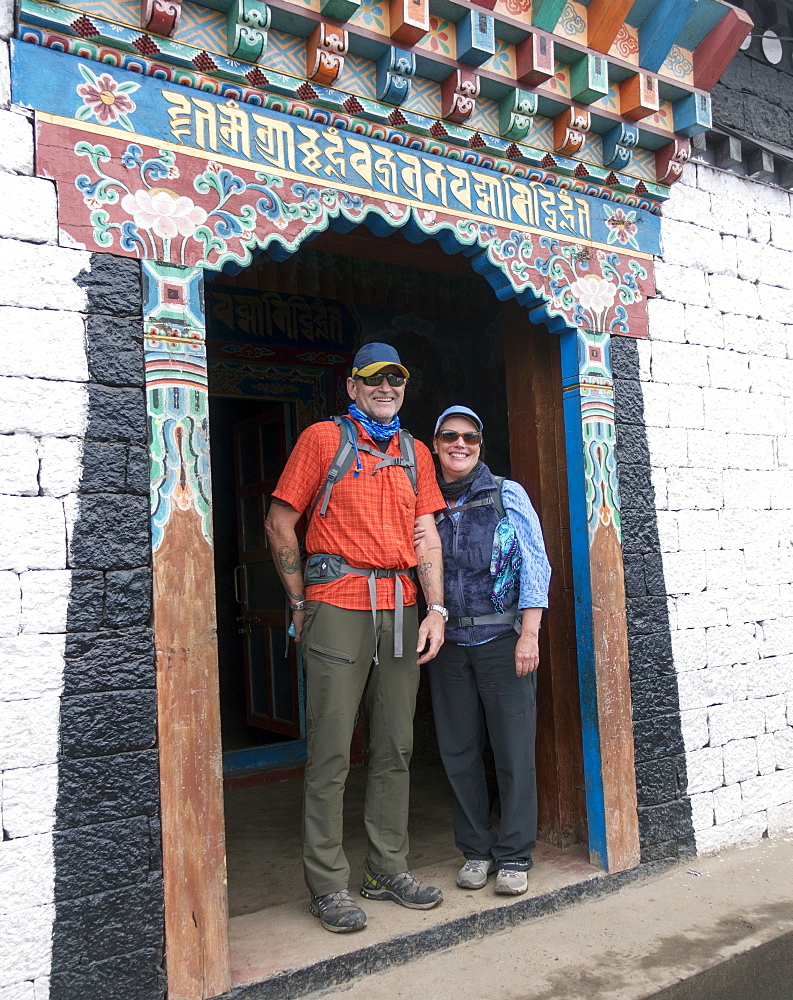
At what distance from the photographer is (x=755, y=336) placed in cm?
489

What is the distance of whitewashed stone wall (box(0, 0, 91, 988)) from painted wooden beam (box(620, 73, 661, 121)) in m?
2.78

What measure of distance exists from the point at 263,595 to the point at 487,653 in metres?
2.85

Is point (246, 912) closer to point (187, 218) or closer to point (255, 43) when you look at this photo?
point (187, 218)

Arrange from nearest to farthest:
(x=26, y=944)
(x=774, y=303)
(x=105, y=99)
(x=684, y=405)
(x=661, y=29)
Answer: (x=26, y=944) → (x=105, y=99) → (x=661, y=29) → (x=684, y=405) → (x=774, y=303)

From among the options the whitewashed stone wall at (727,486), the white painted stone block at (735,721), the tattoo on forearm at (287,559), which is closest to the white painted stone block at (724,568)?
the whitewashed stone wall at (727,486)

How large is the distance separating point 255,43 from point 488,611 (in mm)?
2444

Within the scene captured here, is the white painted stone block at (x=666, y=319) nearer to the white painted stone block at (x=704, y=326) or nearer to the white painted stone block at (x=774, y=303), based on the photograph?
the white painted stone block at (x=704, y=326)

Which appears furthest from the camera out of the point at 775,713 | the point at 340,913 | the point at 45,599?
the point at 775,713

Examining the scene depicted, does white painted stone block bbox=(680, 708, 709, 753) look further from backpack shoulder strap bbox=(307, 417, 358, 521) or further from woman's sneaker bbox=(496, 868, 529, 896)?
backpack shoulder strap bbox=(307, 417, 358, 521)

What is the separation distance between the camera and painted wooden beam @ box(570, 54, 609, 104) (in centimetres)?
393

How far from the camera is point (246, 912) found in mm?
3461

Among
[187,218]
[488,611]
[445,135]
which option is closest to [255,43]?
[187,218]

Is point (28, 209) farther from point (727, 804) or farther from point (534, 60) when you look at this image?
point (727, 804)

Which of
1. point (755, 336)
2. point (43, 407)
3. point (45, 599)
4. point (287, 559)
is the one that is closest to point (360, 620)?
point (287, 559)
